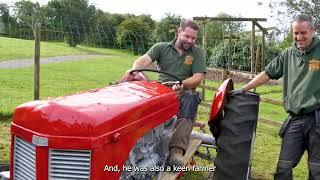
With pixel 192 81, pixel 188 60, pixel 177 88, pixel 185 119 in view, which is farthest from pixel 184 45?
pixel 185 119

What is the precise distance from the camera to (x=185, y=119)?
14.0ft

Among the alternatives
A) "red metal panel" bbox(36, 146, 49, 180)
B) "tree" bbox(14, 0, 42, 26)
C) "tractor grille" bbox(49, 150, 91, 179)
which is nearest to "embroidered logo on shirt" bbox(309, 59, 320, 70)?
"tractor grille" bbox(49, 150, 91, 179)

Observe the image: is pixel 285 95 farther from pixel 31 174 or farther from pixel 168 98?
pixel 31 174

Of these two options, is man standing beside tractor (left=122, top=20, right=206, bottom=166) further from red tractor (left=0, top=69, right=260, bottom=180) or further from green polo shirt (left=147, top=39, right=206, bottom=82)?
red tractor (left=0, top=69, right=260, bottom=180)

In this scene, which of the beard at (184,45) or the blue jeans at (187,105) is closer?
the blue jeans at (187,105)

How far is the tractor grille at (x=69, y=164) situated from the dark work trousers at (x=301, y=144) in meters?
1.90

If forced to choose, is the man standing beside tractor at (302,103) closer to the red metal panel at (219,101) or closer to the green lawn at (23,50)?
the red metal panel at (219,101)

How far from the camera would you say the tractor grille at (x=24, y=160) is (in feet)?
9.62

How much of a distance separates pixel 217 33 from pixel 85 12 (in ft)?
19.1

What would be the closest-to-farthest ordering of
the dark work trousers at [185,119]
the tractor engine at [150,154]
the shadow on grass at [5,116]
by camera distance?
1. the tractor engine at [150,154]
2. the dark work trousers at [185,119]
3. the shadow on grass at [5,116]

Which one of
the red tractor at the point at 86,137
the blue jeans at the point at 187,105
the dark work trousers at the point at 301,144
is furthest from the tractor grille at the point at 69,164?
the dark work trousers at the point at 301,144

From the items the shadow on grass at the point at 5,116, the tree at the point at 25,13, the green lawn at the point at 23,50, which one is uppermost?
the tree at the point at 25,13

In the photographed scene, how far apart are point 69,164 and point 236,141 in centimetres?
149

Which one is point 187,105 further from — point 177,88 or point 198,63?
point 198,63
